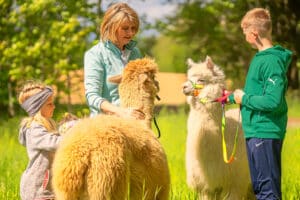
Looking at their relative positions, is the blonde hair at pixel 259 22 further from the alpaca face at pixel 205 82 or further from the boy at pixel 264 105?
the alpaca face at pixel 205 82

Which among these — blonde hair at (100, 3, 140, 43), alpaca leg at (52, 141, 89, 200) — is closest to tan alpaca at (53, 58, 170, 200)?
alpaca leg at (52, 141, 89, 200)

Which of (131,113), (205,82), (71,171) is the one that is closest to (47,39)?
(205,82)

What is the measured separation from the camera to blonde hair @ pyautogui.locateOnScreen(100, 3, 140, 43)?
476 cm

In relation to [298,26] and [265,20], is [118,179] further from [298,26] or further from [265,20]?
[298,26]

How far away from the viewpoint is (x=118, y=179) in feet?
12.0

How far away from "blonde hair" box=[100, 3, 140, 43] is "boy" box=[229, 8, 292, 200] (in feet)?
2.81

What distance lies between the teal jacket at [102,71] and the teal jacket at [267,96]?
3.31 ft

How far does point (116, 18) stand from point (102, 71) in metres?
0.42

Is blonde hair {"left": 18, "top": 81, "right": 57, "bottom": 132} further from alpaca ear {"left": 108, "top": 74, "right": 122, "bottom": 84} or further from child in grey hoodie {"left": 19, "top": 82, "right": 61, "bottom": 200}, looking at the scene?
alpaca ear {"left": 108, "top": 74, "right": 122, "bottom": 84}

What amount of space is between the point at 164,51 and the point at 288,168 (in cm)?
2773

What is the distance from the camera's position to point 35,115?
470cm

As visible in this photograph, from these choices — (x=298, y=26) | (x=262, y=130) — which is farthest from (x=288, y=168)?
Result: (x=298, y=26)

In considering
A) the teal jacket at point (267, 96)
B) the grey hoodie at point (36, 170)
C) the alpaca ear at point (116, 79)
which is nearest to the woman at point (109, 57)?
the alpaca ear at point (116, 79)

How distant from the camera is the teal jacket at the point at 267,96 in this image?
4340 mm
